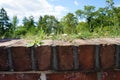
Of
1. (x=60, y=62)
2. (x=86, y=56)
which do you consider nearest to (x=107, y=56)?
(x=86, y=56)

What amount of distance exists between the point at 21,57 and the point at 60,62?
173 mm

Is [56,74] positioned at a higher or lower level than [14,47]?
lower

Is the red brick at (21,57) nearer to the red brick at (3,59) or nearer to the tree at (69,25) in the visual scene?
the red brick at (3,59)

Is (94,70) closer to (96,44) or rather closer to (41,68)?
(96,44)

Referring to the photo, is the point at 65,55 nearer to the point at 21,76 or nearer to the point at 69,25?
the point at 21,76

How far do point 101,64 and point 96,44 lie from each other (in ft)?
0.30

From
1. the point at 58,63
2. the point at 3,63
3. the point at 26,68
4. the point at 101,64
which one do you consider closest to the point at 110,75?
the point at 101,64

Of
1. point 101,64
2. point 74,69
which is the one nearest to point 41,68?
point 74,69

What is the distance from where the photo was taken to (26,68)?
1.13 m

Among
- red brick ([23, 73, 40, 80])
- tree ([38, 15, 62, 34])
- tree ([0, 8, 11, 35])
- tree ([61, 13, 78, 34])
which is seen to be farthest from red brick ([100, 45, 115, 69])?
tree ([0, 8, 11, 35])

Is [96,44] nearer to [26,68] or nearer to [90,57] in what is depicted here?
[90,57]

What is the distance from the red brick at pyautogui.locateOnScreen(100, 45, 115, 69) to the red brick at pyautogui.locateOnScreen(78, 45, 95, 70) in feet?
0.14

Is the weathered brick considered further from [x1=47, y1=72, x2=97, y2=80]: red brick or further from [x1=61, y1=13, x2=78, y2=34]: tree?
[x1=61, y1=13, x2=78, y2=34]: tree

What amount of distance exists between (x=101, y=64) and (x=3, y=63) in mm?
436
